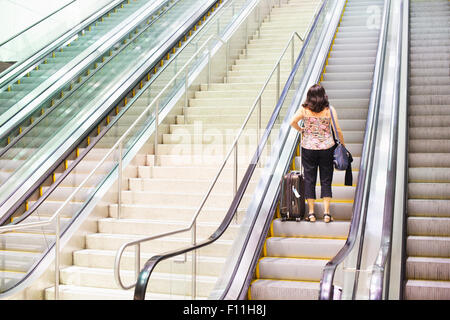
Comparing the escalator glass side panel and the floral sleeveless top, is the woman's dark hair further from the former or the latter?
the escalator glass side panel

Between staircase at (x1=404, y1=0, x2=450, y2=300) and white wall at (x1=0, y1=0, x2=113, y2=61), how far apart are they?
618 centimetres

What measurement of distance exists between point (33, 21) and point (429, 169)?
829 centimetres

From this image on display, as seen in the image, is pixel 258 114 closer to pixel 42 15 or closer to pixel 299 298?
pixel 299 298

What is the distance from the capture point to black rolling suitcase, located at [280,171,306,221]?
5289 millimetres

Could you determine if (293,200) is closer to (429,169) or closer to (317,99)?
(317,99)

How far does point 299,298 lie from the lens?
4.37 metres

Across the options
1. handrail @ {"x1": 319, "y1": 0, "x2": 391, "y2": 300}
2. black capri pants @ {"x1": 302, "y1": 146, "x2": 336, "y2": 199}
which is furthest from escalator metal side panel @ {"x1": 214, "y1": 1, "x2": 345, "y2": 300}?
handrail @ {"x1": 319, "y1": 0, "x2": 391, "y2": 300}

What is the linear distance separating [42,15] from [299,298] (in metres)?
8.82

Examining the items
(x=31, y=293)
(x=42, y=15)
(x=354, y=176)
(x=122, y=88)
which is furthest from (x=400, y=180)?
(x=42, y=15)

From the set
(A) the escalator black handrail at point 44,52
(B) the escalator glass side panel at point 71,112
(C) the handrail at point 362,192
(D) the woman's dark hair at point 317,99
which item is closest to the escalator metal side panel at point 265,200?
(D) the woman's dark hair at point 317,99

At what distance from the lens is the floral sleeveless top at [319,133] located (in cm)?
535

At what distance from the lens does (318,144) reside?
5352mm

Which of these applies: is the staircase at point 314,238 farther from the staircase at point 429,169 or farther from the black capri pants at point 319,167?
the staircase at point 429,169
